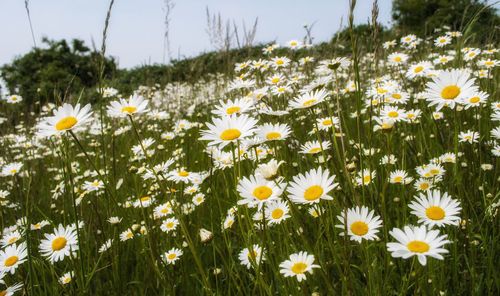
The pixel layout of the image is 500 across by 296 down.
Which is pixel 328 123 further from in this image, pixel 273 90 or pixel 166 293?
pixel 166 293

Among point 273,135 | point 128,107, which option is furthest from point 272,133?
point 128,107

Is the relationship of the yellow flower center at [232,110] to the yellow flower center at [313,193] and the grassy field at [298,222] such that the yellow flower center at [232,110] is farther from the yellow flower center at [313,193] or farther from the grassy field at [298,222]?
the yellow flower center at [313,193]

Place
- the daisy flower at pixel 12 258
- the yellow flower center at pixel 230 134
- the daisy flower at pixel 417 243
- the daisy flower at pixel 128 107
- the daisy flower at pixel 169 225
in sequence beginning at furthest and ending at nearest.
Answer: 1. the daisy flower at pixel 169 225
2. the daisy flower at pixel 12 258
3. the daisy flower at pixel 128 107
4. the yellow flower center at pixel 230 134
5. the daisy flower at pixel 417 243

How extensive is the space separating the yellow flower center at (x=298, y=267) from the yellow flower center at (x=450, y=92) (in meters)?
0.92

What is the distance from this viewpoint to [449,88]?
136 centimetres

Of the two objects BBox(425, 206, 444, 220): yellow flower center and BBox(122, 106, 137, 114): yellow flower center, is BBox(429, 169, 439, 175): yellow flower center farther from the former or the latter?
BBox(122, 106, 137, 114): yellow flower center

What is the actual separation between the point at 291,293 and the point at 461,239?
821 mm

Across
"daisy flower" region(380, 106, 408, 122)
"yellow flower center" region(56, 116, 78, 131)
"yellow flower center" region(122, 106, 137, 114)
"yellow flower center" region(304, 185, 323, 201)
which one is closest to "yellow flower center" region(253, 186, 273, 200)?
"yellow flower center" region(304, 185, 323, 201)

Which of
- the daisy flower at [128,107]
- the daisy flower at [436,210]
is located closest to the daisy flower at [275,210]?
the daisy flower at [436,210]

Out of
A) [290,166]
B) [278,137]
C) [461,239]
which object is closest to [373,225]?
[278,137]

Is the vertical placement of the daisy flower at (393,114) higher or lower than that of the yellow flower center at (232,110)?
higher

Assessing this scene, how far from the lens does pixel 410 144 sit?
2.44 metres

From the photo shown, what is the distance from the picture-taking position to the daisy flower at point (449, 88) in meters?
1.32

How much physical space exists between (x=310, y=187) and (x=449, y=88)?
78cm
